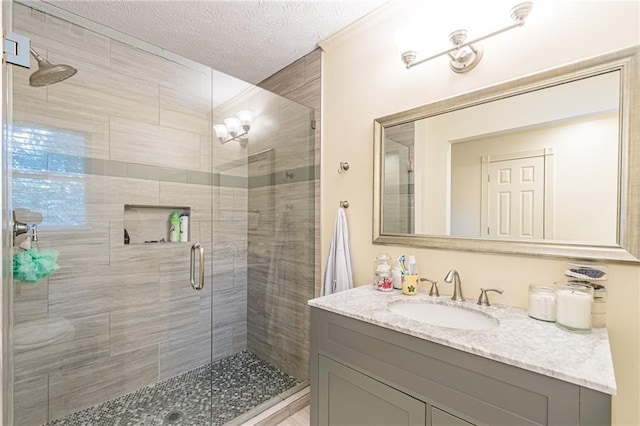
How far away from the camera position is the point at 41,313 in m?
1.70

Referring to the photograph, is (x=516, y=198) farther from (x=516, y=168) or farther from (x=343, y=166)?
(x=343, y=166)

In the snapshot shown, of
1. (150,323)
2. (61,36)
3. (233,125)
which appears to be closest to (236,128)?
(233,125)

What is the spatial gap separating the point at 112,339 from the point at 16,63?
165cm

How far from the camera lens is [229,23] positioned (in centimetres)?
181

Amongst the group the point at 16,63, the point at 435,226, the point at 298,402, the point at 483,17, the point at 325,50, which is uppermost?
the point at 325,50

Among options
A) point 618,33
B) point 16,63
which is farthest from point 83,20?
point 618,33

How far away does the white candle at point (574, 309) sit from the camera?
3.17 ft

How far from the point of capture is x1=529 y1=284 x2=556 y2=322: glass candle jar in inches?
41.9

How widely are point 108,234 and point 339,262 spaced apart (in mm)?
1516

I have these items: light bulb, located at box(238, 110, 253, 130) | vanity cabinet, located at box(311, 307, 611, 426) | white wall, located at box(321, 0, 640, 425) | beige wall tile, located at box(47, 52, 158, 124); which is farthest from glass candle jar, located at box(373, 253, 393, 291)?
beige wall tile, located at box(47, 52, 158, 124)

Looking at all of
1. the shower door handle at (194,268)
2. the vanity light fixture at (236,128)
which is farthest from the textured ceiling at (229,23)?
the shower door handle at (194,268)

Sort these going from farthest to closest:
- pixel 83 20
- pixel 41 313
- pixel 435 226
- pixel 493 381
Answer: pixel 83 20, pixel 41 313, pixel 435 226, pixel 493 381

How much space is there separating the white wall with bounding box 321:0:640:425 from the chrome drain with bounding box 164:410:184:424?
4.39 feet

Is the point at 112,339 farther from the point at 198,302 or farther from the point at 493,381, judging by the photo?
the point at 493,381
